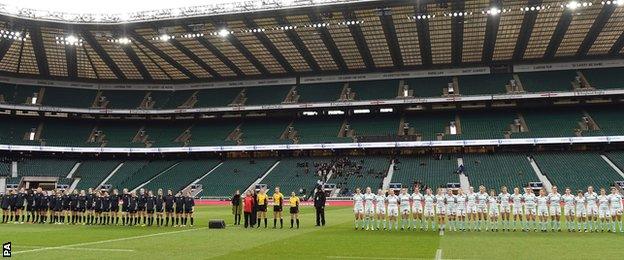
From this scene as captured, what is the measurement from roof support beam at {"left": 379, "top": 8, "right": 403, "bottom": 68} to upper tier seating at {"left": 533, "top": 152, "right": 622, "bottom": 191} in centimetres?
1944

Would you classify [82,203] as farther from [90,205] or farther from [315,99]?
[315,99]

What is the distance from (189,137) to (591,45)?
50362 millimetres

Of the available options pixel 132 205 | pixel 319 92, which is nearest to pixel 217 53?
pixel 319 92

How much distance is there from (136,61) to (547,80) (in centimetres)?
5102

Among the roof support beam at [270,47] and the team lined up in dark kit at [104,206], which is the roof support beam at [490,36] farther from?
the team lined up in dark kit at [104,206]

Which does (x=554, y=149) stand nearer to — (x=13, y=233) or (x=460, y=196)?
(x=460, y=196)

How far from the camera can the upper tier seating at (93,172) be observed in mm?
63031

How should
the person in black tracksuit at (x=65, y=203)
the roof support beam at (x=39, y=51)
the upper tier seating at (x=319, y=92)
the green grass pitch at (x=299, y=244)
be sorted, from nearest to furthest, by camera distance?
the green grass pitch at (x=299, y=244) → the person in black tracksuit at (x=65, y=203) → the roof support beam at (x=39, y=51) → the upper tier seating at (x=319, y=92)

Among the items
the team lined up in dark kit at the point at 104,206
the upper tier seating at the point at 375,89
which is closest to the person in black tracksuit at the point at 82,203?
the team lined up in dark kit at the point at 104,206

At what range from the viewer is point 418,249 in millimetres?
16172

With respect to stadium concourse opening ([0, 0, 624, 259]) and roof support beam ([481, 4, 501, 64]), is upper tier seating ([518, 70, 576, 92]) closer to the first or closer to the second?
stadium concourse opening ([0, 0, 624, 259])

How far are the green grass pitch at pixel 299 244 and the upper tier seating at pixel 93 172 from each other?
4151cm

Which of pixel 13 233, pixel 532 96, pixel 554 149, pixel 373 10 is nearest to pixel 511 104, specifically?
pixel 532 96

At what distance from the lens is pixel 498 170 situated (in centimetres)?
5397
